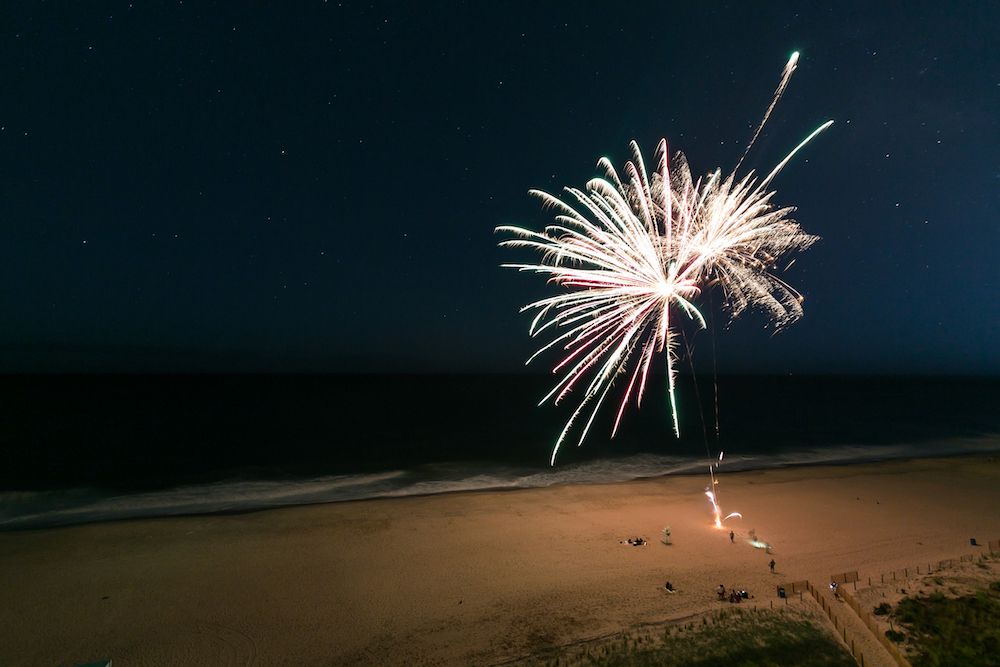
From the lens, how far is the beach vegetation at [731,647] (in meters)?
9.94

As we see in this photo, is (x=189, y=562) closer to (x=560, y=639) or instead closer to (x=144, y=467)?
(x=560, y=639)

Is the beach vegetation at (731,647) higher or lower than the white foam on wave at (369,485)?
higher

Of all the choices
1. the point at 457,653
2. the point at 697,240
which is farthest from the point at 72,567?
the point at 697,240

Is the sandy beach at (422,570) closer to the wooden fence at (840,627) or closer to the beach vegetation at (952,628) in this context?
the wooden fence at (840,627)

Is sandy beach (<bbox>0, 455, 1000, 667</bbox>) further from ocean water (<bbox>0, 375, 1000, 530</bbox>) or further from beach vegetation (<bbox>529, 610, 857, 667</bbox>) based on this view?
ocean water (<bbox>0, 375, 1000, 530</bbox>)

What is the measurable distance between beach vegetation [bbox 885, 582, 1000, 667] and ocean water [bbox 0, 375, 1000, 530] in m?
19.0

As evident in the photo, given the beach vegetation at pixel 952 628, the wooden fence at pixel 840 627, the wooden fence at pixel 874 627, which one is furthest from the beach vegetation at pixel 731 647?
the beach vegetation at pixel 952 628

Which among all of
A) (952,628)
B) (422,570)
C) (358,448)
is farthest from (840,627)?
(358,448)

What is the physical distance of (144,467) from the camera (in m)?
35.1

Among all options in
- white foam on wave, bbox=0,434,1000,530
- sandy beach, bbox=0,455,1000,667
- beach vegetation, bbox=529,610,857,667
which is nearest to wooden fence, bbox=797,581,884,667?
beach vegetation, bbox=529,610,857,667

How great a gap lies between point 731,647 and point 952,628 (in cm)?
558

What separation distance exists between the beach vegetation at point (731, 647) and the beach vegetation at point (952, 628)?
1796mm

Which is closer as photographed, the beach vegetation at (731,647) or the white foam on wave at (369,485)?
the beach vegetation at (731,647)

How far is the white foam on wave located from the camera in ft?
78.7
